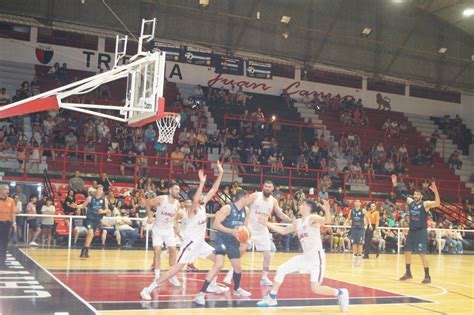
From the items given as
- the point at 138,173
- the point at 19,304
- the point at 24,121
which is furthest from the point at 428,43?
the point at 19,304

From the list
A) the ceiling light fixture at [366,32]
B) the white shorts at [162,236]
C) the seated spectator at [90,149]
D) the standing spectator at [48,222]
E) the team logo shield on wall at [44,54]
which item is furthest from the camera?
the ceiling light fixture at [366,32]

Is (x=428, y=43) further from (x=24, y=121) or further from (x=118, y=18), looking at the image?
(x=24, y=121)

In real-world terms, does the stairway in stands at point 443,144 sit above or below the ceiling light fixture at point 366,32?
below

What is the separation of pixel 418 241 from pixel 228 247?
5589mm

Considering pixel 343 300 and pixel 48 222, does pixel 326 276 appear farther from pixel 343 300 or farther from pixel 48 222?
pixel 48 222

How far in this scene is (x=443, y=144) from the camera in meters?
34.2

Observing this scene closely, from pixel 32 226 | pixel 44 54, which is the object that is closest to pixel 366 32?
pixel 44 54

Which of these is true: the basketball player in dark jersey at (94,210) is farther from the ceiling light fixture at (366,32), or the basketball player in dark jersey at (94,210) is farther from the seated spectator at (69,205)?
the ceiling light fixture at (366,32)

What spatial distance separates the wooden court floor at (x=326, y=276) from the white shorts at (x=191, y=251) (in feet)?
2.43

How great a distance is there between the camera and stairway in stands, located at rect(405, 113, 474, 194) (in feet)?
110

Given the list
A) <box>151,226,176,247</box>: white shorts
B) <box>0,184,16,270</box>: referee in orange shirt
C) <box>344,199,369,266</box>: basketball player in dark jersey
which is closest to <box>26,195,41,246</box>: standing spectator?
<box>0,184,16,270</box>: referee in orange shirt

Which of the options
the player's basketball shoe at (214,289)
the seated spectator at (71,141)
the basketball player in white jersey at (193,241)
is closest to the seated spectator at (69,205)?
the seated spectator at (71,141)

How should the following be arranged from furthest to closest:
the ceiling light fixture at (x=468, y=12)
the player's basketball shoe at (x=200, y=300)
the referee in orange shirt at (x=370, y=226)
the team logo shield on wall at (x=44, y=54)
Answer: the ceiling light fixture at (x=468, y=12) < the team logo shield on wall at (x=44, y=54) < the referee in orange shirt at (x=370, y=226) < the player's basketball shoe at (x=200, y=300)

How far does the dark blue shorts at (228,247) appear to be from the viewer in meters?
9.84
